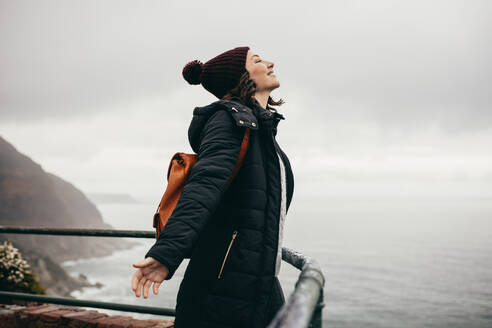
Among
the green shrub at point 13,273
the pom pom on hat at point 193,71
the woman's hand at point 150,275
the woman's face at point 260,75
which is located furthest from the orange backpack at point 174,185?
the green shrub at point 13,273

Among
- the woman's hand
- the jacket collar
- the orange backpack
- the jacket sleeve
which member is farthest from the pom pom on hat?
the woman's hand

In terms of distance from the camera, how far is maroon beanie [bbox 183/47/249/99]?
1.91 metres

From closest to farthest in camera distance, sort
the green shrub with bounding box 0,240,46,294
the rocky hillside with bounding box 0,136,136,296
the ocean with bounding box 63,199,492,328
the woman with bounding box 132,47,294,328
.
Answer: the woman with bounding box 132,47,294,328 → the green shrub with bounding box 0,240,46,294 → the ocean with bounding box 63,199,492,328 → the rocky hillside with bounding box 0,136,136,296

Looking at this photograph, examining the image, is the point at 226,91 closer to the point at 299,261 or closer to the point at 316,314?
the point at 299,261

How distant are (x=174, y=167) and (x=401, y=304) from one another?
291ft

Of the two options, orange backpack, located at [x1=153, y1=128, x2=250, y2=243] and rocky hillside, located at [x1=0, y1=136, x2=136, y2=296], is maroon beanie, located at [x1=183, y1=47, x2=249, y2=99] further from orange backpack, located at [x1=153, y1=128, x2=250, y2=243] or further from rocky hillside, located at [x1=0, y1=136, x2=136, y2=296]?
rocky hillside, located at [x1=0, y1=136, x2=136, y2=296]

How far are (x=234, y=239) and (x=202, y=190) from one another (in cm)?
28

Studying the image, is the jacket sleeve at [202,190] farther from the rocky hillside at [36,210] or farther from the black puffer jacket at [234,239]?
the rocky hillside at [36,210]

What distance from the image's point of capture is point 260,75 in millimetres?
1924

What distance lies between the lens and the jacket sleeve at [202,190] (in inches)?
47.4

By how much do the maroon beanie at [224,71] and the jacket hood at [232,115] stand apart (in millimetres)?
260

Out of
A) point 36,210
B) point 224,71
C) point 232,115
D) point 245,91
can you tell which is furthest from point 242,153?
point 36,210

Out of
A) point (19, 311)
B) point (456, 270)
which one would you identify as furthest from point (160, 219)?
point (456, 270)

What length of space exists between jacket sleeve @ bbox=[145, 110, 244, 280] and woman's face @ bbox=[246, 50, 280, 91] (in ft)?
1.43
